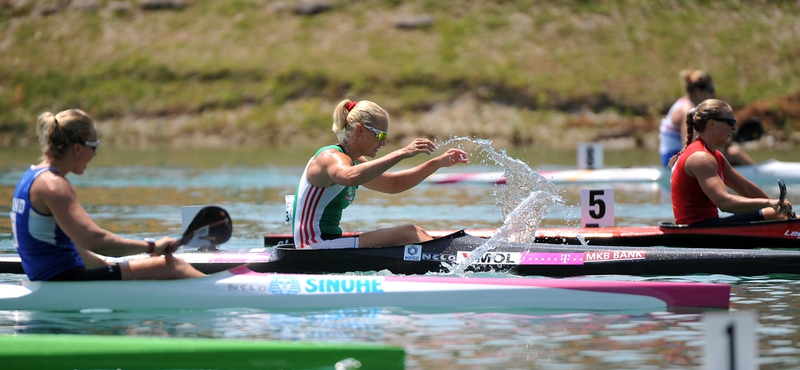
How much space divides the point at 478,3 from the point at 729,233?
4251 centimetres

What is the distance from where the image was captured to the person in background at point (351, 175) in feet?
21.5

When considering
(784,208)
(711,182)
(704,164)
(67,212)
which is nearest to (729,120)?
(704,164)

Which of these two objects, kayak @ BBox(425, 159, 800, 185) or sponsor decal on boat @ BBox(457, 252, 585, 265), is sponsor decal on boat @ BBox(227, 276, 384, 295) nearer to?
sponsor decal on boat @ BBox(457, 252, 585, 265)

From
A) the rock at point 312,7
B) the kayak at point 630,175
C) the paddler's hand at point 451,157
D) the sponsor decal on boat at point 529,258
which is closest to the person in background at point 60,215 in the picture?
the paddler's hand at point 451,157

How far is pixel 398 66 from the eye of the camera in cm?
4400

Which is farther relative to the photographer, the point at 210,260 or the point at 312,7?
the point at 312,7

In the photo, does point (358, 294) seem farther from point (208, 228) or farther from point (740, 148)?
point (740, 148)

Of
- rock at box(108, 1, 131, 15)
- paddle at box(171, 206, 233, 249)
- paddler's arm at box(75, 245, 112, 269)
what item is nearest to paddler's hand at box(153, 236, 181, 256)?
paddle at box(171, 206, 233, 249)

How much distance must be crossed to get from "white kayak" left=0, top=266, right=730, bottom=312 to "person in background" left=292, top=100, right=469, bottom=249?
32.9 inches

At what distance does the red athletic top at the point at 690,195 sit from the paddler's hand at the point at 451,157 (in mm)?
1954

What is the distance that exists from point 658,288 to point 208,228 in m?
2.84

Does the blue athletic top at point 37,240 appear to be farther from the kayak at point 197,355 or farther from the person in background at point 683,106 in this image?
the person in background at point 683,106

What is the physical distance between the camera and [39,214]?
5477 millimetres

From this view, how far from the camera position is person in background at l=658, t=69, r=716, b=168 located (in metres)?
11.8
